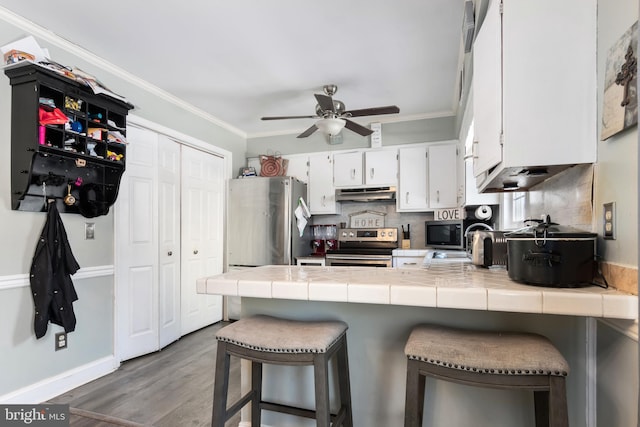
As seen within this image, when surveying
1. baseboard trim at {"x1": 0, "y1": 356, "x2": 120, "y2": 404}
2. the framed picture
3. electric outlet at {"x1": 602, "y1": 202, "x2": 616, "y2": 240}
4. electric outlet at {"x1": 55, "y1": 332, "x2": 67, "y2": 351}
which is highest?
the framed picture

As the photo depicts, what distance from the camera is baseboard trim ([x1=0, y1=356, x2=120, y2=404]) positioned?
7.06 ft

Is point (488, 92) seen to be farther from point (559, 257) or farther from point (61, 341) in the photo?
point (61, 341)

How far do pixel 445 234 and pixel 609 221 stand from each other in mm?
2790

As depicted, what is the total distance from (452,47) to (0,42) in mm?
3084

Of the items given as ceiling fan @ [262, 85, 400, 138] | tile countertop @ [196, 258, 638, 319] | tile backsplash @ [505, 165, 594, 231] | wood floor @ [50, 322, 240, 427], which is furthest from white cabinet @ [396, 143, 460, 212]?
wood floor @ [50, 322, 240, 427]

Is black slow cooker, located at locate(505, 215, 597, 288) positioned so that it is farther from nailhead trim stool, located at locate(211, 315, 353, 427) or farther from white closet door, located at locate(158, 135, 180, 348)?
white closet door, located at locate(158, 135, 180, 348)

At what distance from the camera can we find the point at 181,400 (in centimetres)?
231

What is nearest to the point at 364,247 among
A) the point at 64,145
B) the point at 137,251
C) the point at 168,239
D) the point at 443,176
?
the point at 443,176

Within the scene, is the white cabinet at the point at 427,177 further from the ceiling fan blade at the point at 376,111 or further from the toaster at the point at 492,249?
the toaster at the point at 492,249

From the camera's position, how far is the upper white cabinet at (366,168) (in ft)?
13.7

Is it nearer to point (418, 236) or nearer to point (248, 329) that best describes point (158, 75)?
point (248, 329)

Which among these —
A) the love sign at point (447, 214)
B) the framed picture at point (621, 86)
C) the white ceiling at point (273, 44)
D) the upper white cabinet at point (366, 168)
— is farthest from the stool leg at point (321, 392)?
the upper white cabinet at point (366, 168)

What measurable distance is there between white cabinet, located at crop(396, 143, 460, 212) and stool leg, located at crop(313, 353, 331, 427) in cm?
310

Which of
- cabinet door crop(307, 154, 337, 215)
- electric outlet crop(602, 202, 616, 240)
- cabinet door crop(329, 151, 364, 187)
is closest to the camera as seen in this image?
electric outlet crop(602, 202, 616, 240)
